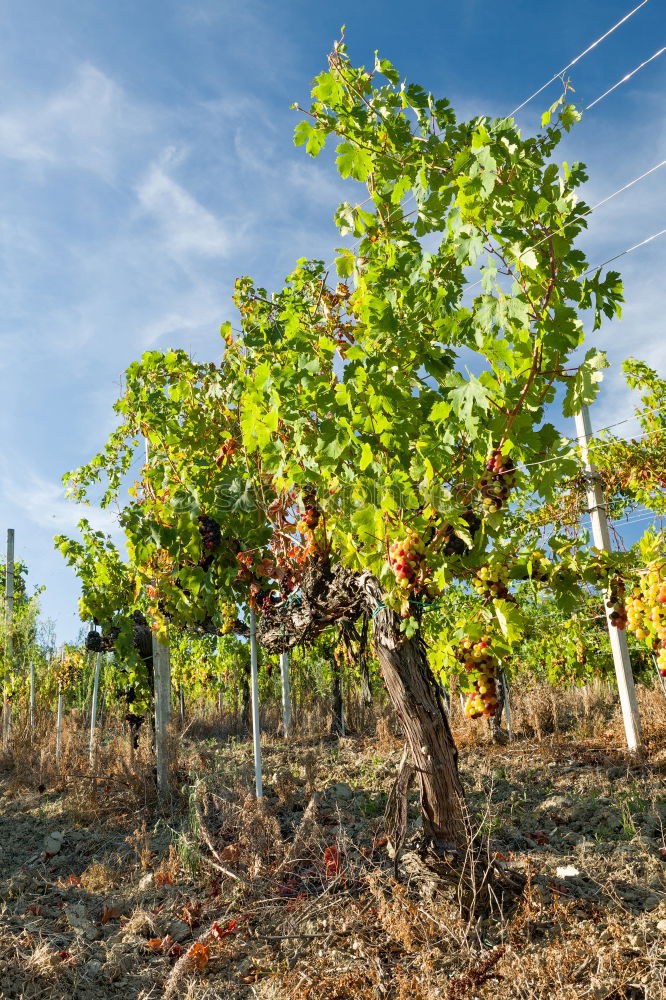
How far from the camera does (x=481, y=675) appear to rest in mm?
3377

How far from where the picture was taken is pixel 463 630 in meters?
3.40

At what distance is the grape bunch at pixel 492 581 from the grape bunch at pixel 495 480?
294 mm

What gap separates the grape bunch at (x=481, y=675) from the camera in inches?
133

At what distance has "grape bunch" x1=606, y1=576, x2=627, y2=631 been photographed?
13.7 ft

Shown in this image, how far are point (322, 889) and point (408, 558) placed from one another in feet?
7.80

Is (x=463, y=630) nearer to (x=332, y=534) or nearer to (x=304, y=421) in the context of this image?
(x=332, y=534)

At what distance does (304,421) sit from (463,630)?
1455 mm

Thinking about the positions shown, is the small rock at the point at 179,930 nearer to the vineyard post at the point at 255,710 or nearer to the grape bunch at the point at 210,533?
the vineyard post at the point at 255,710

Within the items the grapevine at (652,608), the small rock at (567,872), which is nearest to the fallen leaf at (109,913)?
the small rock at (567,872)

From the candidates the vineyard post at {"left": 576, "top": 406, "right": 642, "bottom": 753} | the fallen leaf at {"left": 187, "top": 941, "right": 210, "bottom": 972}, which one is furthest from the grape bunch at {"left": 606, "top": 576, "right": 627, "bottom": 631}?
the fallen leaf at {"left": 187, "top": 941, "right": 210, "bottom": 972}

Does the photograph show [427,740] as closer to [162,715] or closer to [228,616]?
[228,616]

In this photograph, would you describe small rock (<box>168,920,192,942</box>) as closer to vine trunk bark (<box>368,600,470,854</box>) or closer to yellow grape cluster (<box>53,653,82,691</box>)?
vine trunk bark (<box>368,600,470,854</box>)

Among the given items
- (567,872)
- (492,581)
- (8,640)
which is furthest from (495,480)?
(8,640)

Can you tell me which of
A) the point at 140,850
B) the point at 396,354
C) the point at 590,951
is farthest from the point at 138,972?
the point at 396,354
